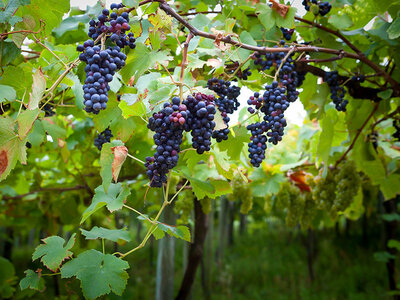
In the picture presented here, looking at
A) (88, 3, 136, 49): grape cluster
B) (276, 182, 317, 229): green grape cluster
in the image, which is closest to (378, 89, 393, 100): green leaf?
(276, 182, 317, 229): green grape cluster

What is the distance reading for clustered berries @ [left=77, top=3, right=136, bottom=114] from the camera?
945 mm

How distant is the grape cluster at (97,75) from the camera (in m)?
0.94

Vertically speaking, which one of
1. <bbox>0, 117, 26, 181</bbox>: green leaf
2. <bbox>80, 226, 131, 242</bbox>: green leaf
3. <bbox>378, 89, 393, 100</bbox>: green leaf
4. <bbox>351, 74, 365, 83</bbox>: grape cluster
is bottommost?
<bbox>80, 226, 131, 242</bbox>: green leaf

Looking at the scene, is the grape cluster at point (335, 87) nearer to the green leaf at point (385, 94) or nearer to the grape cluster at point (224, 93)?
the green leaf at point (385, 94)

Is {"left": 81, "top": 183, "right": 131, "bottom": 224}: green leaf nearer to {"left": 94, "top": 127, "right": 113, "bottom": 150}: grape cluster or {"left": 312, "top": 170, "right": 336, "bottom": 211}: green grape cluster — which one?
{"left": 94, "top": 127, "right": 113, "bottom": 150}: grape cluster

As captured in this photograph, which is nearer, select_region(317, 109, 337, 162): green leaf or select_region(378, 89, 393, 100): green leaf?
select_region(378, 89, 393, 100): green leaf

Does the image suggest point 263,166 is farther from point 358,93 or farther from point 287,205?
point 358,93

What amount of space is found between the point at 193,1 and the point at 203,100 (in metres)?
1.14

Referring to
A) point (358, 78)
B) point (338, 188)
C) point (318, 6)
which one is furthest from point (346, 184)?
point (318, 6)

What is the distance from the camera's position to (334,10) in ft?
6.41

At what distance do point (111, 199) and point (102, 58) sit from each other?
19.0 inches

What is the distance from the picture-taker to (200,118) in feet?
3.23

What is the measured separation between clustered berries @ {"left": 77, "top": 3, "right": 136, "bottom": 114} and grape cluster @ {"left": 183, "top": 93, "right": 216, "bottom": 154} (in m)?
0.22

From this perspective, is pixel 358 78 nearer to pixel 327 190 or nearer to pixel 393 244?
pixel 327 190
